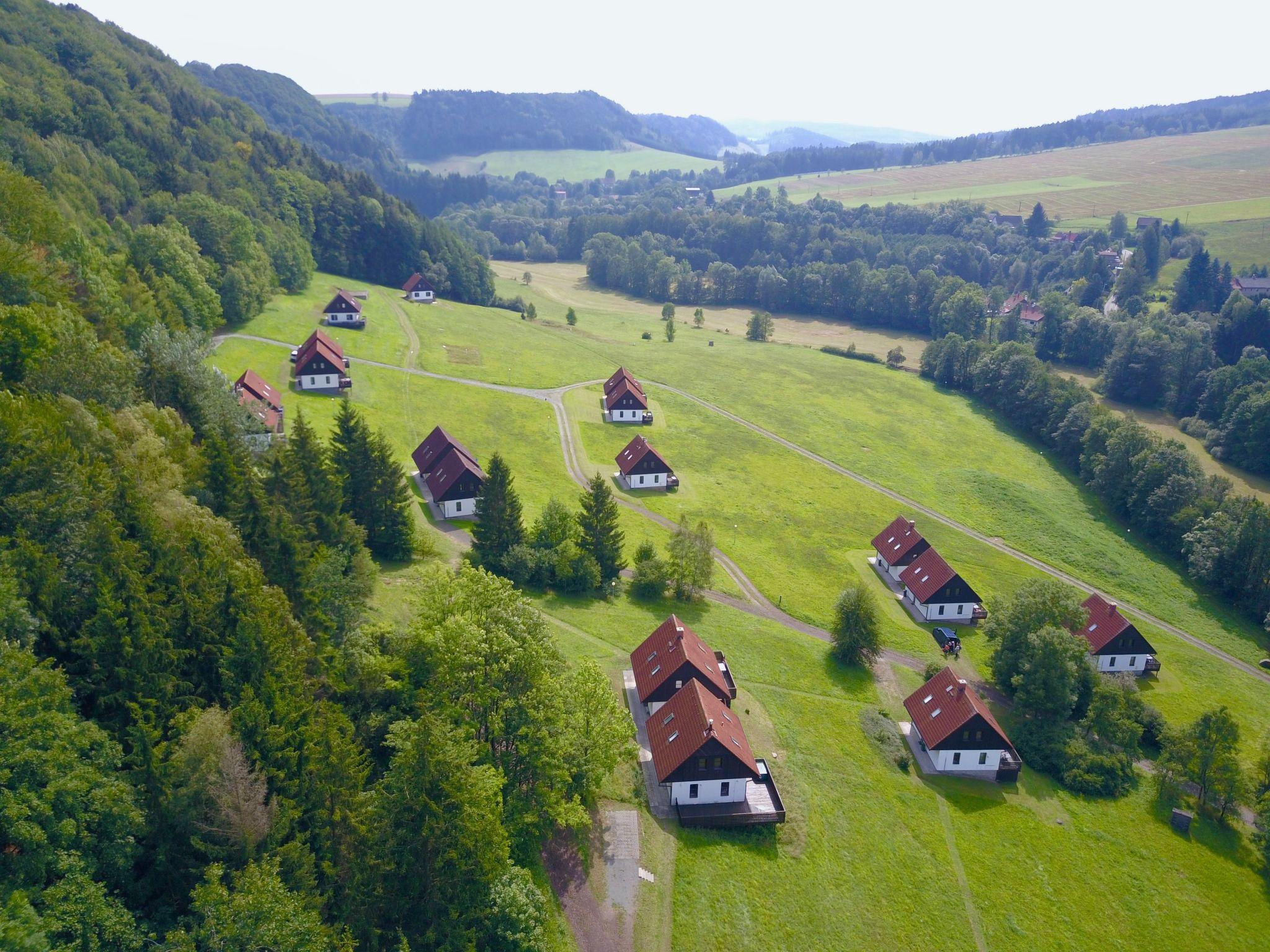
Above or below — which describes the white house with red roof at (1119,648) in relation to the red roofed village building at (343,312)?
below

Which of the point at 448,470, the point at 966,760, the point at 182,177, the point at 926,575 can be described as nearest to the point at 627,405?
the point at 448,470

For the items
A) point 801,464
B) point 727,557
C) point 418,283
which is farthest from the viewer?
point 418,283

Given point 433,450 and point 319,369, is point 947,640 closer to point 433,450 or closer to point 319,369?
point 433,450

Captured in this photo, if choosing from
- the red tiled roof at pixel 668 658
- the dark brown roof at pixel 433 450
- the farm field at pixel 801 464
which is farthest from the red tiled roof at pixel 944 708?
the dark brown roof at pixel 433 450

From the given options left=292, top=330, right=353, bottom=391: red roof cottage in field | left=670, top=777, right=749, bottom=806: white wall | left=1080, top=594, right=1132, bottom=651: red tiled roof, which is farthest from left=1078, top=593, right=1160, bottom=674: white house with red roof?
left=292, top=330, right=353, bottom=391: red roof cottage in field

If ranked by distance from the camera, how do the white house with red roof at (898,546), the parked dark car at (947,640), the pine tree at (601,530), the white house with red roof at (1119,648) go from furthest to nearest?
the white house with red roof at (898,546) < the white house with red roof at (1119,648) < the parked dark car at (947,640) < the pine tree at (601,530)

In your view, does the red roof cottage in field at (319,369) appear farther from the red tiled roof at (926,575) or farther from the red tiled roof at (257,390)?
the red tiled roof at (926,575)

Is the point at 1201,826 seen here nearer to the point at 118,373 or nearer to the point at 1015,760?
the point at 1015,760
